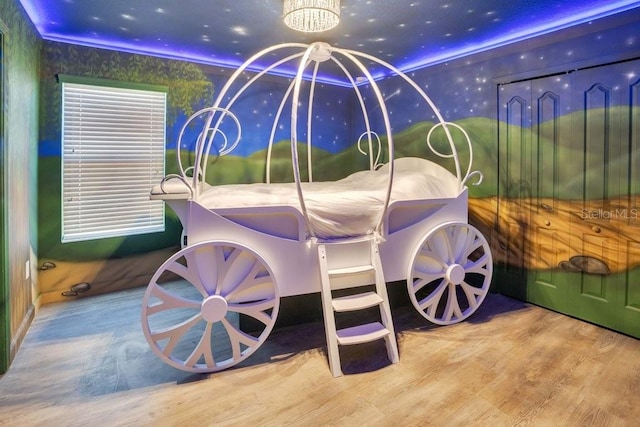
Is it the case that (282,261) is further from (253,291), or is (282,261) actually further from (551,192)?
(551,192)

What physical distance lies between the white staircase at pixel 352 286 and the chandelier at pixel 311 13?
1253 mm

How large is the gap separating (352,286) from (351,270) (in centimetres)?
11

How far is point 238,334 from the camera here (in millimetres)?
1989

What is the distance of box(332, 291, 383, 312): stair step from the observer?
2031 mm

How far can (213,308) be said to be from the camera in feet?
6.39

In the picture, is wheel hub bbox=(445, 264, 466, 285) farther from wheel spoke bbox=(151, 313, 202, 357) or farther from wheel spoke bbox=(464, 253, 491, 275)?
wheel spoke bbox=(151, 313, 202, 357)

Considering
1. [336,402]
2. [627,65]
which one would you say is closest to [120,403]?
[336,402]

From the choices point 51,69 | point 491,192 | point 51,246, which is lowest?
point 51,246

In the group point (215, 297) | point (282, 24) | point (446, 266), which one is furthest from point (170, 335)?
point (282, 24)

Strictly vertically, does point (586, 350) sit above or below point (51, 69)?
below

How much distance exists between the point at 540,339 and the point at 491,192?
1.31 meters

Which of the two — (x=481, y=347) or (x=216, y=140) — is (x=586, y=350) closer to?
(x=481, y=347)

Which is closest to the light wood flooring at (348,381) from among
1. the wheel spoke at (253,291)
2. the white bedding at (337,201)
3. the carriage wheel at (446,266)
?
the carriage wheel at (446,266)

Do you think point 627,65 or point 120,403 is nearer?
point 120,403
